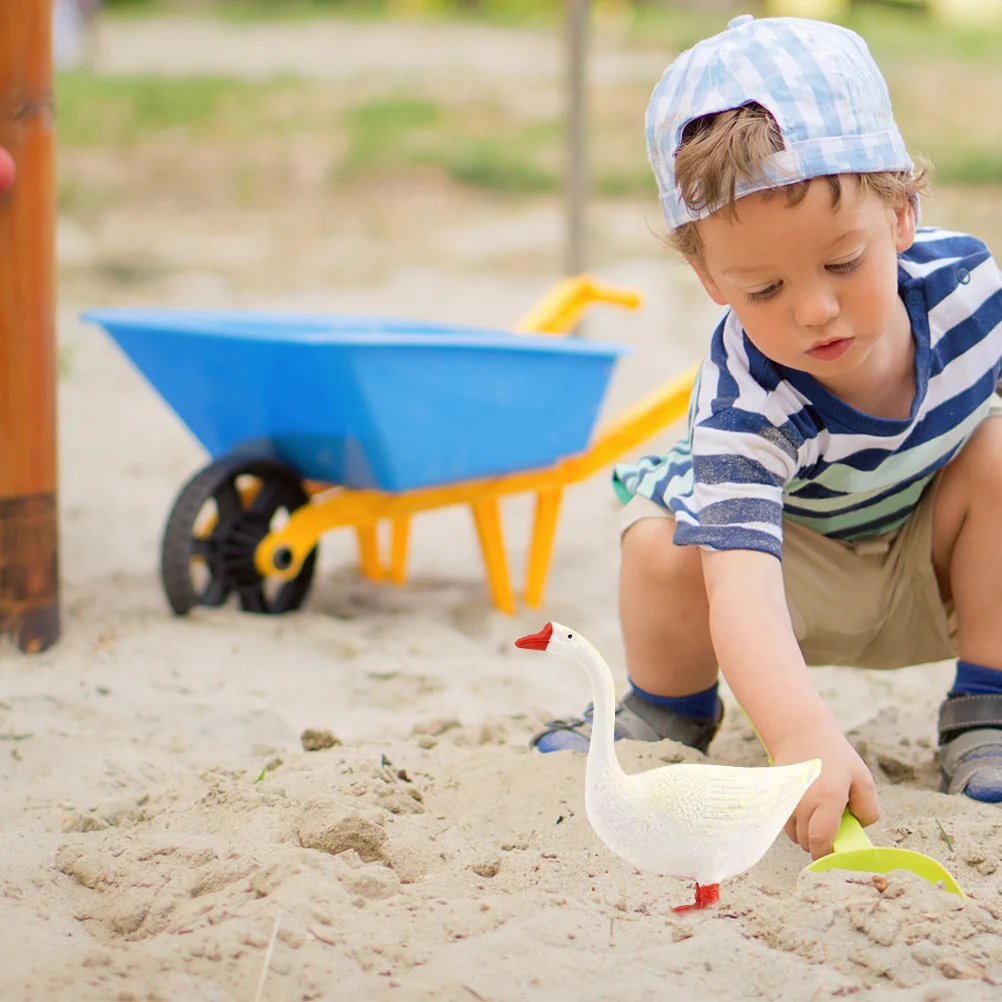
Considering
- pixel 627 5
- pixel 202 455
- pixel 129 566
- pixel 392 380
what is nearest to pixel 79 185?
pixel 202 455

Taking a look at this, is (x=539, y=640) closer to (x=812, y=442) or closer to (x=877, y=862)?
(x=877, y=862)

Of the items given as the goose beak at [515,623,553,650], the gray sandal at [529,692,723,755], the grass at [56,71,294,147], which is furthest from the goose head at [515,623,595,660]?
the grass at [56,71,294,147]

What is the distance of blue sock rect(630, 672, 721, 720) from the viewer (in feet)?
6.02

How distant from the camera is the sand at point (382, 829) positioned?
1169 millimetres

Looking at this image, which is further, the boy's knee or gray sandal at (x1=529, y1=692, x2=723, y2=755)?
gray sandal at (x1=529, y1=692, x2=723, y2=755)

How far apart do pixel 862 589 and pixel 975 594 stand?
150 millimetres

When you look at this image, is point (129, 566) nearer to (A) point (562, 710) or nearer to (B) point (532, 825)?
(A) point (562, 710)

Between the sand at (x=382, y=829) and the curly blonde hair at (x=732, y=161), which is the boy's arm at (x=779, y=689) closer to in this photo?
the sand at (x=382, y=829)

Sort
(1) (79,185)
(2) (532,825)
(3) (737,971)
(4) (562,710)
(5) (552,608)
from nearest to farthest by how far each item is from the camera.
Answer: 1. (3) (737,971)
2. (2) (532,825)
3. (4) (562,710)
4. (5) (552,608)
5. (1) (79,185)

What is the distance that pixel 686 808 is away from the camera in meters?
1.22

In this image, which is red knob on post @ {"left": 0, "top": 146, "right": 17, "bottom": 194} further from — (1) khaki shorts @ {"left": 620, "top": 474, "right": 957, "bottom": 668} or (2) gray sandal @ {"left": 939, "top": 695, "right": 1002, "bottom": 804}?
(2) gray sandal @ {"left": 939, "top": 695, "right": 1002, "bottom": 804}

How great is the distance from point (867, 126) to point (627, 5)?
51.7 feet

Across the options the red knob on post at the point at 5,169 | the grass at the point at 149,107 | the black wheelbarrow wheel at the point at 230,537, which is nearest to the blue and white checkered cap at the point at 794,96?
the red knob on post at the point at 5,169

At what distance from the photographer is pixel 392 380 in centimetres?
239
